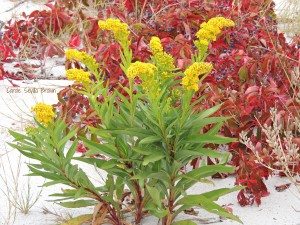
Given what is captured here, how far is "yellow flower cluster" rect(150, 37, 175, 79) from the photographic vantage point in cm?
261

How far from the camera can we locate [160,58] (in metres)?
2.64

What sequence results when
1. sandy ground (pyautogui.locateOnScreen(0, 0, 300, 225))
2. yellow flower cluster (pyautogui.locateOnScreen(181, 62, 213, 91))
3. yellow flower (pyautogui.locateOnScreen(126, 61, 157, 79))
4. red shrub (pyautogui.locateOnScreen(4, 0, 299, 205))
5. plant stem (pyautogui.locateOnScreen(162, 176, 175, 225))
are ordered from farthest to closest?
red shrub (pyautogui.locateOnScreen(4, 0, 299, 205)) → sandy ground (pyautogui.locateOnScreen(0, 0, 300, 225)) → plant stem (pyautogui.locateOnScreen(162, 176, 175, 225)) → yellow flower cluster (pyautogui.locateOnScreen(181, 62, 213, 91)) → yellow flower (pyautogui.locateOnScreen(126, 61, 157, 79))

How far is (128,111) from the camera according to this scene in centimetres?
287

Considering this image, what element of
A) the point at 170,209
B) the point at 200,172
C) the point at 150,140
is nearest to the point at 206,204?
the point at 200,172

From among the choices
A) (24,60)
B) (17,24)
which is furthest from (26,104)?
(17,24)

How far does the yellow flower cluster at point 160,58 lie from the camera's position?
261cm

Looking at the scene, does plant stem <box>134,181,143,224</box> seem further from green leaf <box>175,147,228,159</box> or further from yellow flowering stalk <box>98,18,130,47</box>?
yellow flowering stalk <box>98,18,130,47</box>

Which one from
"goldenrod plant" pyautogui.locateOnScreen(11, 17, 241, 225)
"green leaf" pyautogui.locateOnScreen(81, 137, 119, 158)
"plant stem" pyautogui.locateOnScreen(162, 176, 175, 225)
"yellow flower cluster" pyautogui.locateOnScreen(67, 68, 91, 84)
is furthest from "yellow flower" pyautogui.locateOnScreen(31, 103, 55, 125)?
"plant stem" pyautogui.locateOnScreen(162, 176, 175, 225)

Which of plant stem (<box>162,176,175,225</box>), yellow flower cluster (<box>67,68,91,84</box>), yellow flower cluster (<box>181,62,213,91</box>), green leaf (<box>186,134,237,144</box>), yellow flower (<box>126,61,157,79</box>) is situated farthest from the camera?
plant stem (<box>162,176,175,225</box>)

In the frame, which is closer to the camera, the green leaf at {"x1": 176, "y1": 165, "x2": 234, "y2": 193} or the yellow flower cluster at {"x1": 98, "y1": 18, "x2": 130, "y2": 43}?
the yellow flower cluster at {"x1": 98, "y1": 18, "x2": 130, "y2": 43}

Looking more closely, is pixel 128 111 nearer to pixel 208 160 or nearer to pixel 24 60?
pixel 208 160

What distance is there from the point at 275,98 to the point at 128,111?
3.42 ft

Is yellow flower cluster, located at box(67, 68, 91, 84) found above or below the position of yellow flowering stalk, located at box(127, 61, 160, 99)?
above

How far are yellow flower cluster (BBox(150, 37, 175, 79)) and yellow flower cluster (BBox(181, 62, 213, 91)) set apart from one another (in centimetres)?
15
